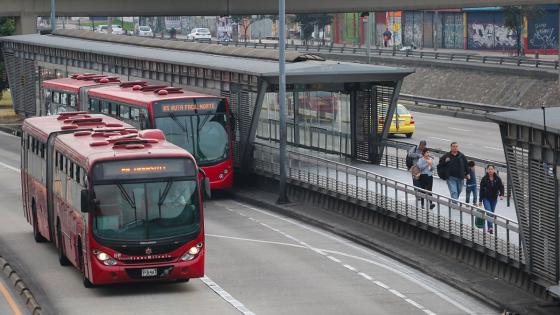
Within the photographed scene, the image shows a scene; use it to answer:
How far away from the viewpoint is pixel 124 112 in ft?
133

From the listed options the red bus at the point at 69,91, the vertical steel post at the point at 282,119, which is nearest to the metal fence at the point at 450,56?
the red bus at the point at 69,91

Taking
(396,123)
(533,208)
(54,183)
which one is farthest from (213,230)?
(396,123)

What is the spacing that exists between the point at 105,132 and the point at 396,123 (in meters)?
30.1

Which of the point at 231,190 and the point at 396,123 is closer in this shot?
the point at 231,190

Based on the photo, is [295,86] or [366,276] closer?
[366,276]

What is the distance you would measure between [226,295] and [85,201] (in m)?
3.03

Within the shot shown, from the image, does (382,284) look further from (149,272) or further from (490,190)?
(149,272)

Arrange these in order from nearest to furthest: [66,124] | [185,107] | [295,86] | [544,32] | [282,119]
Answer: [66,124] < [282,119] < [185,107] < [295,86] < [544,32]

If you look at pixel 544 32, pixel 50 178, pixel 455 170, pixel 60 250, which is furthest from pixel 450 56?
pixel 60 250

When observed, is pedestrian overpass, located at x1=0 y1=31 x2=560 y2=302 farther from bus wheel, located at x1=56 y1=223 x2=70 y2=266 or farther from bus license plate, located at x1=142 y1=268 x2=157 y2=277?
bus wheel, located at x1=56 y1=223 x2=70 y2=266

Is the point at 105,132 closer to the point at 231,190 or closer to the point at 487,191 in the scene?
the point at 487,191

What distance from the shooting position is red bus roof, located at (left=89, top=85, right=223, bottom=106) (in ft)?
127

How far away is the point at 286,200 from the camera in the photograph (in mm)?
37094

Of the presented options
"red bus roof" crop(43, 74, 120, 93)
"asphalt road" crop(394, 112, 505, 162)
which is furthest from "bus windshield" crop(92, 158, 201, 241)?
"asphalt road" crop(394, 112, 505, 162)
